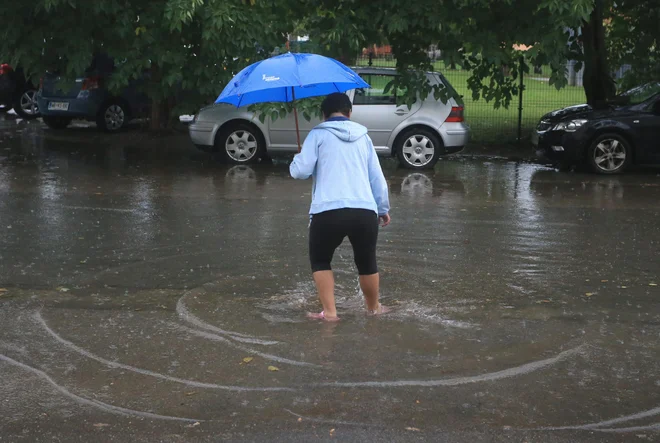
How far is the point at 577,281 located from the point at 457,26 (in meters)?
8.04

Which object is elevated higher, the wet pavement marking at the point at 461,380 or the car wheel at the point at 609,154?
the car wheel at the point at 609,154

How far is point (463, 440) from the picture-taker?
473 centimetres

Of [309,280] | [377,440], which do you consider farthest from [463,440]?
[309,280]

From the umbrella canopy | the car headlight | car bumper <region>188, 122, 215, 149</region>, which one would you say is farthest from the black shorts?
the car headlight

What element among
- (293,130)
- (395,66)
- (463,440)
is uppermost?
(395,66)

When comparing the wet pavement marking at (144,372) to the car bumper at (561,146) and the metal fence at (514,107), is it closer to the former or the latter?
the car bumper at (561,146)

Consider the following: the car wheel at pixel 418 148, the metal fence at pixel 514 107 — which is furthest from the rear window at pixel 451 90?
the metal fence at pixel 514 107

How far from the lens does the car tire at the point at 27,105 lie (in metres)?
23.2

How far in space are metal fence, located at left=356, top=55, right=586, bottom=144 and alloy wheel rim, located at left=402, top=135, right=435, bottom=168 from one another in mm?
1588

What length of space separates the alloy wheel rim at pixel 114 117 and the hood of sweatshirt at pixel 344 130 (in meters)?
14.6

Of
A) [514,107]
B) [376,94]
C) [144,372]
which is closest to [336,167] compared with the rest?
[144,372]

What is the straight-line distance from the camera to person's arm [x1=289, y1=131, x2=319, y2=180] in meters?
6.39

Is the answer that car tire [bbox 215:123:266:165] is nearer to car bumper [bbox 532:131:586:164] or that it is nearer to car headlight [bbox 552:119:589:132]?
car bumper [bbox 532:131:586:164]

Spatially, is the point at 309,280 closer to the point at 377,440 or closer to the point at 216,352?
the point at 216,352
